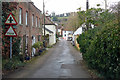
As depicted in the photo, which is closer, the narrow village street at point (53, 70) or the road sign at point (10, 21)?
the narrow village street at point (53, 70)

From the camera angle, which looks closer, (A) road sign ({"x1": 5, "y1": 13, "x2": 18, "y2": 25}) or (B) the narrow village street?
(B) the narrow village street

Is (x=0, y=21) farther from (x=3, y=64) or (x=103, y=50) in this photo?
(x=103, y=50)

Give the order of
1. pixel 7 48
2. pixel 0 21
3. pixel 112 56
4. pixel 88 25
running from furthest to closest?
pixel 88 25
pixel 7 48
pixel 0 21
pixel 112 56

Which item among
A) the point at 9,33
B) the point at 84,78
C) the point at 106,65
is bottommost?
the point at 84,78

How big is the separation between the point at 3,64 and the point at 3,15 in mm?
2913

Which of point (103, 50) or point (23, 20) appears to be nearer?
point (103, 50)

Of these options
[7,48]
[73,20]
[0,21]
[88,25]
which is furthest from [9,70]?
[73,20]

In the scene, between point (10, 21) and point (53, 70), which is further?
point (53, 70)

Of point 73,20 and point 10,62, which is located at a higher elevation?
point 73,20

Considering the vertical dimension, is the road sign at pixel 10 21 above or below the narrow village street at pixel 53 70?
above

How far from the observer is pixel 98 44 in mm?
7297

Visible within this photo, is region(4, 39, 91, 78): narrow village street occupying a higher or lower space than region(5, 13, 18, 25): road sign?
lower

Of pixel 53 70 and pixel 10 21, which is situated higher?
pixel 10 21

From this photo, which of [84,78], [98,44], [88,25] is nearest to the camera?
[98,44]
